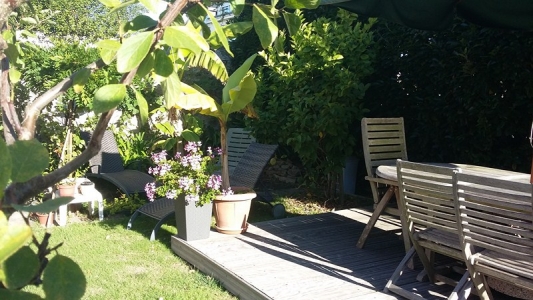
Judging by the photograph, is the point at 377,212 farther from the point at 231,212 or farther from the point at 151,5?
the point at 151,5

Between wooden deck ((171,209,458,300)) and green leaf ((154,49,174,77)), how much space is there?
3.11m

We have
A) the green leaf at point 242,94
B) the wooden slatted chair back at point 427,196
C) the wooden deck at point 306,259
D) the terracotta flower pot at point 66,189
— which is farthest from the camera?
the terracotta flower pot at point 66,189

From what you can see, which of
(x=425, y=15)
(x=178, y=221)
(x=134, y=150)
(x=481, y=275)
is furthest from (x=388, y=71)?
(x=134, y=150)

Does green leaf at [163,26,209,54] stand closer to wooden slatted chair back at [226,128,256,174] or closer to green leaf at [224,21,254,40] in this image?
green leaf at [224,21,254,40]

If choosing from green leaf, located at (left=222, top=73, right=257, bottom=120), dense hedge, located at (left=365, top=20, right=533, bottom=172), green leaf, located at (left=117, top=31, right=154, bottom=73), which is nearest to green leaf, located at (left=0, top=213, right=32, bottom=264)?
green leaf, located at (left=117, top=31, right=154, bottom=73)

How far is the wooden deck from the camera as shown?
389 cm

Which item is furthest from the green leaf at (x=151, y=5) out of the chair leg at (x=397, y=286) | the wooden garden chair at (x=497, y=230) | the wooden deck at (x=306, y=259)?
the chair leg at (x=397, y=286)

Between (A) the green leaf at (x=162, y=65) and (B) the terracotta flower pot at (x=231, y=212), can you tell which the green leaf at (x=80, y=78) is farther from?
(B) the terracotta flower pot at (x=231, y=212)

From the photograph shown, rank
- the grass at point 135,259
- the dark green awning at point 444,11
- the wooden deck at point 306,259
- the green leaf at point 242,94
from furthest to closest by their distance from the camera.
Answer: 1. the green leaf at point 242,94
2. the grass at point 135,259
3. the dark green awning at point 444,11
4. the wooden deck at point 306,259

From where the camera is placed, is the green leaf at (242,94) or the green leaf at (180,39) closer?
the green leaf at (180,39)

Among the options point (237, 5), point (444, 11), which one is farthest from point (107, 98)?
point (444, 11)

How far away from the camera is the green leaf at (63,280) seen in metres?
0.60

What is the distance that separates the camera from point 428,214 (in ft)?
11.5

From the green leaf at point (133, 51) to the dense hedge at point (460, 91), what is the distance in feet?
16.7
